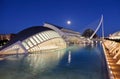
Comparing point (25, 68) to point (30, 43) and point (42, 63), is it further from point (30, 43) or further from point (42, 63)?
point (30, 43)

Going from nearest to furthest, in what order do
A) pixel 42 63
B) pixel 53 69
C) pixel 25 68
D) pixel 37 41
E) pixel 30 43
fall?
pixel 53 69, pixel 25 68, pixel 42 63, pixel 30 43, pixel 37 41

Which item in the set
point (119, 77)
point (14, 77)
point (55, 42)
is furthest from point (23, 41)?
point (119, 77)

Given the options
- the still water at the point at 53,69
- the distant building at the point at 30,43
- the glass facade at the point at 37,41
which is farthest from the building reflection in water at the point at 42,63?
the glass facade at the point at 37,41

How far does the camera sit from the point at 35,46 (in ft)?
98.8

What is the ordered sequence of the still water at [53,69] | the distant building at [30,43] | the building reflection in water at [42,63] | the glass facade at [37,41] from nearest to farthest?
the still water at [53,69]
the building reflection in water at [42,63]
the distant building at [30,43]
the glass facade at [37,41]

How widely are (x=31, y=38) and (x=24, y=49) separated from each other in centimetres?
408

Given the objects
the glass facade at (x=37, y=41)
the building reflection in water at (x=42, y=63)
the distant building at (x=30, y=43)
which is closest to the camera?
the building reflection in water at (x=42, y=63)

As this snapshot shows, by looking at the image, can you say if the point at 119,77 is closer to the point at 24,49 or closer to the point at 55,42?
the point at 24,49

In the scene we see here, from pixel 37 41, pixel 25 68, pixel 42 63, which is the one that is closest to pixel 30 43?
pixel 37 41

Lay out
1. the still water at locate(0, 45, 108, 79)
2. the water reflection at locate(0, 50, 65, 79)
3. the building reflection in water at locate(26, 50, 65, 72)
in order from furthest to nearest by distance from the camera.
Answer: the building reflection in water at locate(26, 50, 65, 72)
the water reflection at locate(0, 50, 65, 79)
the still water at locate(0, 45, 108, 79)

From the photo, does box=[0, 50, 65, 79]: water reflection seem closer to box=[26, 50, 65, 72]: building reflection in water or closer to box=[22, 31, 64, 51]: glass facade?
box=[26, 50, 65, 72]: building reflection in water

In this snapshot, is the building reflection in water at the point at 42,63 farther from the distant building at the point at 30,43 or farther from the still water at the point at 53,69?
the distant building at the point at 30,43

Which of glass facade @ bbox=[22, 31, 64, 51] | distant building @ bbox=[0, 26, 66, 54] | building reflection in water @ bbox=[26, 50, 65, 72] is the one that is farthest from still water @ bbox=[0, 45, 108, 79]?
glass facade @ bbox=[22, 31, 64, 51]

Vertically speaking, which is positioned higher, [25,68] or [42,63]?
[42,63]
